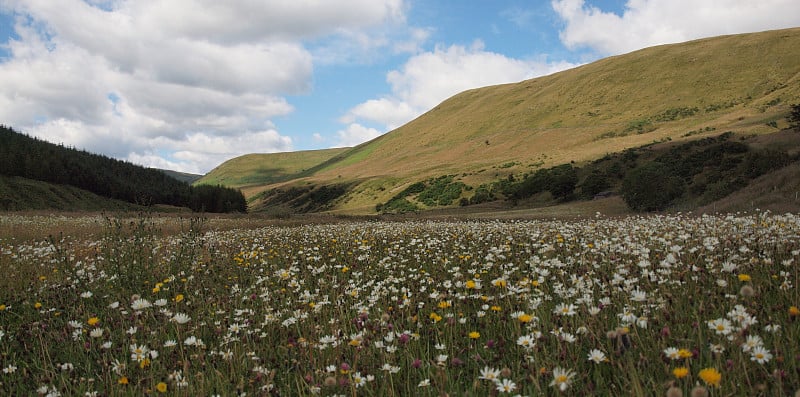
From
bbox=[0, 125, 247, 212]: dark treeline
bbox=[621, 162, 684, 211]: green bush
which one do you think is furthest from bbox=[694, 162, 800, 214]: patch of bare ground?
bbox=[0, 125, 247, 212]: dark treeline

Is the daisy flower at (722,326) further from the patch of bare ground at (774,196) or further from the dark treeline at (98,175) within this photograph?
the dark treeline at (98,175)

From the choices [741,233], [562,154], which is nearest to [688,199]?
[741,233]

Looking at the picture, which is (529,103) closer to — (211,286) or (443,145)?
(443,145)

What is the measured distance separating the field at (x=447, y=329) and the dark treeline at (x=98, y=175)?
10526 centimetres

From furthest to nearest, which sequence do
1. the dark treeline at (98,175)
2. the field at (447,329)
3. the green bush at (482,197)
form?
the dark treeline at (98,175)
the green bush at (482,197)
the field at (447,329)

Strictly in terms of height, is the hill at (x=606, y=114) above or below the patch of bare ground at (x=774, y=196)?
above

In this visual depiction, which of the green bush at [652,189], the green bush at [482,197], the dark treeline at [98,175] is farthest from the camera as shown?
the dark treeline at [98,175]

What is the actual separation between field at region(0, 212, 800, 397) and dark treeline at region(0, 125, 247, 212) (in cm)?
10526

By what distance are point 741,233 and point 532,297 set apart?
374 centimetres

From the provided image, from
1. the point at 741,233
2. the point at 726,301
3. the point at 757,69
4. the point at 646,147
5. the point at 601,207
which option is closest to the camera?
the point at 726,301

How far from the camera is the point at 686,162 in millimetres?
52781

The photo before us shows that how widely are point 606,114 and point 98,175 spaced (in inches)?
5263

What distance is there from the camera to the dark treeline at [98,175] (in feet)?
323

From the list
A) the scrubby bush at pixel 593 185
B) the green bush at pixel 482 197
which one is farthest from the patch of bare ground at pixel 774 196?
the green bush at pixel 482 197
